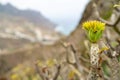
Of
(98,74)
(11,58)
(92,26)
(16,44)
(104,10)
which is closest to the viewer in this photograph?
(92,26)

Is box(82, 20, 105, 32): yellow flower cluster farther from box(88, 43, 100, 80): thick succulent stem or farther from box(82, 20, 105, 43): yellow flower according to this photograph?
box(88, 43, 100, 80): thick succulent stem

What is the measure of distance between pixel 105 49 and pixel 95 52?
27 cm

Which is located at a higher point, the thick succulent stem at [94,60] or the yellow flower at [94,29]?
the yellow flower at [94,29]

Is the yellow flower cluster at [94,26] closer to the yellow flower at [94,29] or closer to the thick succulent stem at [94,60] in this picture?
the yellow flower at [94,29]

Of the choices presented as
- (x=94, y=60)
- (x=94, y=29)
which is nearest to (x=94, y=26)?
(x=94, y=29)

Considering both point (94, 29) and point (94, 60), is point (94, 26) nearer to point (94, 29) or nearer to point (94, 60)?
point (94, 29)

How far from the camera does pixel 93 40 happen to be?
3.35m

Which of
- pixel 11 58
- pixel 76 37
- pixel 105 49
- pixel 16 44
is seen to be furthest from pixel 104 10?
pixel 16 44

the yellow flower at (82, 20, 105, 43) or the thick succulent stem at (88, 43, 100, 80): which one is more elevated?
the yellow flower at (82, 20, 105, 43)

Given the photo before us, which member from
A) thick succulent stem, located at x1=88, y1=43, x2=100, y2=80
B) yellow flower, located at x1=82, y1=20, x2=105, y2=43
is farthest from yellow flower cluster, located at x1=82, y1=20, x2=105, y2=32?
thick succulent stem, located at x1=88, y1=43, x2=100, y2=80

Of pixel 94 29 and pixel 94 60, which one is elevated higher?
pixel 94 29

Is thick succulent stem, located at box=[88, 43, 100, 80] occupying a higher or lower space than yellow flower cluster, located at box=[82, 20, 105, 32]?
lower

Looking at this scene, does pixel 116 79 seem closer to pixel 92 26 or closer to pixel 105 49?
pixel 105 49

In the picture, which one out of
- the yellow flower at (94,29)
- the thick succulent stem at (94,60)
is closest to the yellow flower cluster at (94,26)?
the yellow flower at (94,29)
